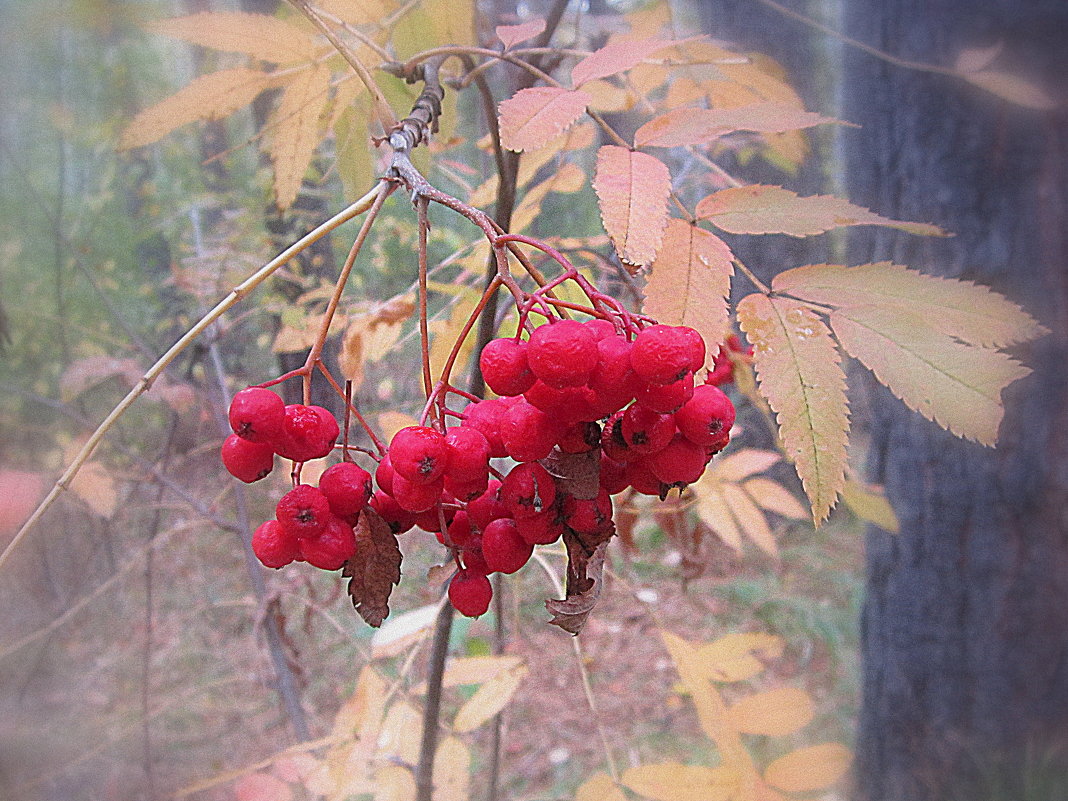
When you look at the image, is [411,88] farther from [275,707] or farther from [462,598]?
[275,707]

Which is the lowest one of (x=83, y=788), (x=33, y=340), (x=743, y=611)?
(x=743, y=611)

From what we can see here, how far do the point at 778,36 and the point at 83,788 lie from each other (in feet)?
15.4

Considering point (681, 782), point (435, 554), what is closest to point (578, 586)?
point (681, 782)

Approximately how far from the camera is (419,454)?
43 cm

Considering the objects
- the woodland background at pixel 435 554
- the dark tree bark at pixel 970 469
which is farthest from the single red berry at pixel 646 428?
the dark tree bark at pixel 970 469

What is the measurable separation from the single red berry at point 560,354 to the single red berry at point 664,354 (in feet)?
0.11

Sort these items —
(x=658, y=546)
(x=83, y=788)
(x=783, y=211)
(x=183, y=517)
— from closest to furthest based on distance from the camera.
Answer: (x=783, y=211), (x=83, y=788), (x=658, y=546), (x=183, y=517)

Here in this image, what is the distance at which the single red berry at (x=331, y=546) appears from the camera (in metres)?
0.50

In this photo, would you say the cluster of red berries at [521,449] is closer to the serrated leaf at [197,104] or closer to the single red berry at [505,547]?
the single red berry at [505,547]

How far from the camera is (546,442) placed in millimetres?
433

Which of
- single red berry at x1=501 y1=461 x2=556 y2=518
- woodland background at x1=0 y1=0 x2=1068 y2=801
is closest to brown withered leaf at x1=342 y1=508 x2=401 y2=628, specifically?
single red berry at x1=501 y1=461 x2=556 y2=518

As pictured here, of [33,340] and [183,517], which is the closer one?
[33,340]

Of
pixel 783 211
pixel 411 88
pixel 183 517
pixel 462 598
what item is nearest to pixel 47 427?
pixel 183 517

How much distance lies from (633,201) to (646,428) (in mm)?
175
